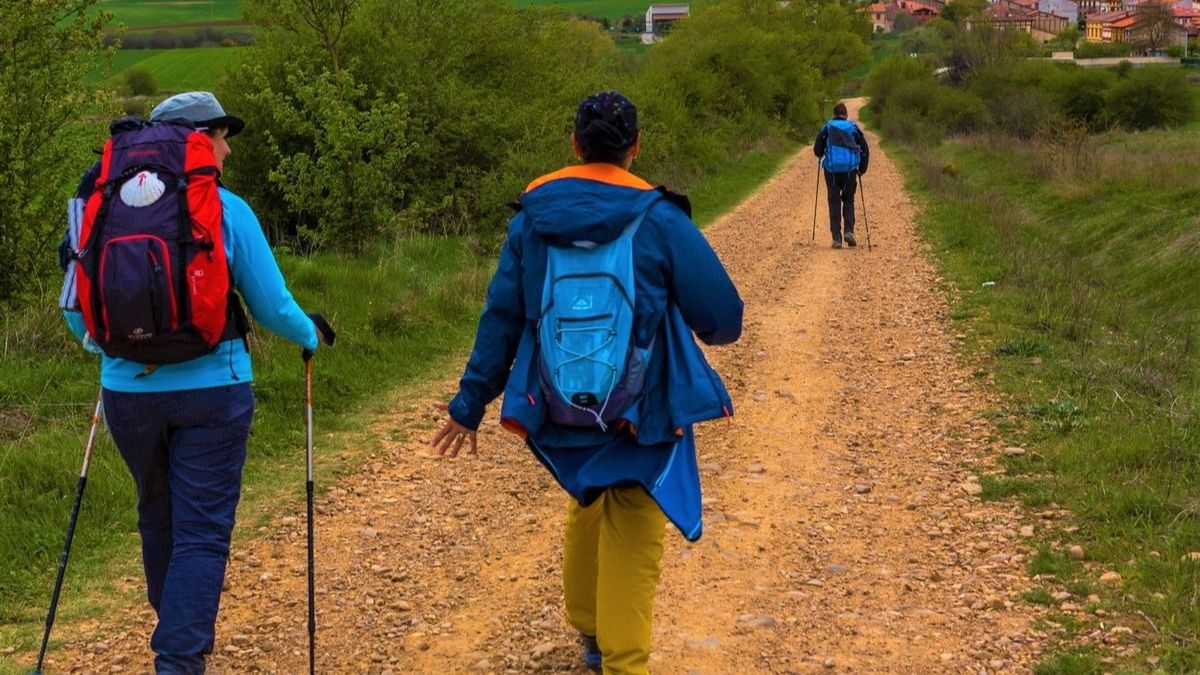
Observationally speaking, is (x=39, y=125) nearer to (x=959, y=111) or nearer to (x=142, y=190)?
(x=142, y=190)

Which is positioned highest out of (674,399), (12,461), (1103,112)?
(674,399)

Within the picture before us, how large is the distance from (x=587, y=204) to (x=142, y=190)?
1295 millimetres

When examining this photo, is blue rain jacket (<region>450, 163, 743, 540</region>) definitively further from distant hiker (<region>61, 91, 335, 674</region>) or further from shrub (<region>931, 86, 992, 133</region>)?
shrub (<region>931, 86, 992, 133</region>)

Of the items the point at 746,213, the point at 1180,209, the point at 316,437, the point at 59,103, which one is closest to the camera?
the point at 316,437

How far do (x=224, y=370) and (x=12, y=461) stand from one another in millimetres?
3046

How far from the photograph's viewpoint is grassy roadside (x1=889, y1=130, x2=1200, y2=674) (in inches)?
177

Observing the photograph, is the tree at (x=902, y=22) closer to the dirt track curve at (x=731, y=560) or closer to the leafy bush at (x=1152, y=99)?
the leafy bush at (x=1152, y=99)

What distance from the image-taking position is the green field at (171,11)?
194 ft

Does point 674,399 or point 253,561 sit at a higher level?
point 674,399

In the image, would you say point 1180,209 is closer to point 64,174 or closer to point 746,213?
point 746,213

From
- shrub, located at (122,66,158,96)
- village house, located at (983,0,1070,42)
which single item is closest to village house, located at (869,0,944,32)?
village house, located at (983,0,1070,42)

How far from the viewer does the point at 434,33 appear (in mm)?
19078

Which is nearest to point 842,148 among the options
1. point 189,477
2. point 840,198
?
point 840,198

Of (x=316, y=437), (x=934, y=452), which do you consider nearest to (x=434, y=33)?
(x=316, y=437)
